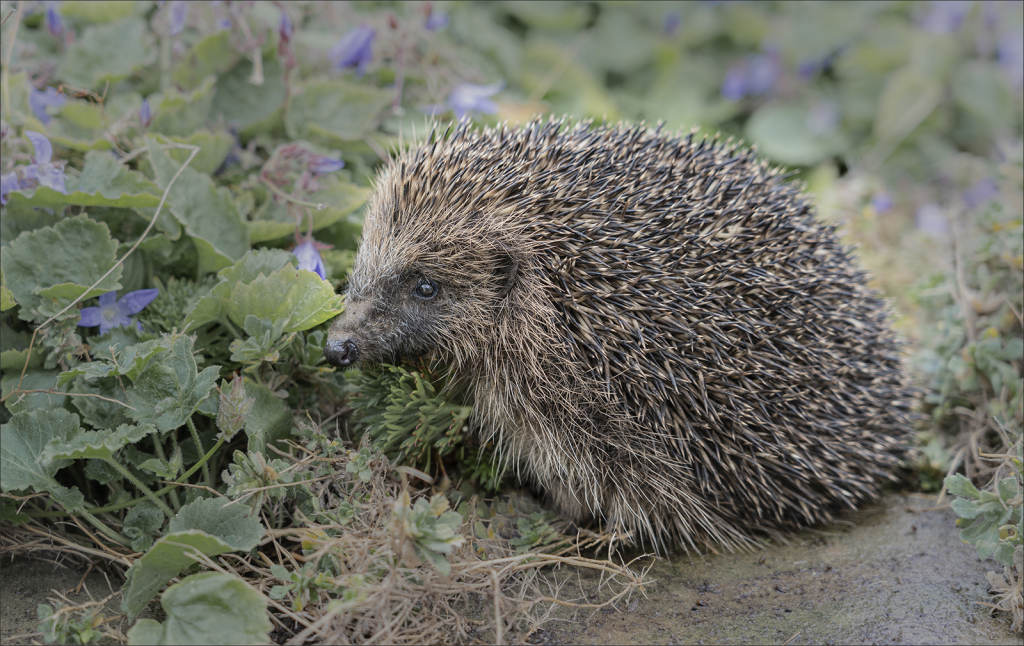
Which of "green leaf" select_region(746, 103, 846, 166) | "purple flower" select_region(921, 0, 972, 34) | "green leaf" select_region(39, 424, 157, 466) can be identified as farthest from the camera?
"purple flower" select_region(921, 0, 972, 34)

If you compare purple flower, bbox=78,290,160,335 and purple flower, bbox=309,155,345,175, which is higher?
purple flower, bbox=309,155,345,175

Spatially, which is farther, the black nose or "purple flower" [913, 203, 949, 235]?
"purple flower" [913, 203, 949, 235]

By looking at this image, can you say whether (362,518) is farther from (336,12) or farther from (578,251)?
(336,12)

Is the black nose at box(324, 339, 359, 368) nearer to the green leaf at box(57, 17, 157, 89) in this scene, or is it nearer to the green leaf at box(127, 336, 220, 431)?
the green leaf at box(127, 336, 220, 431)

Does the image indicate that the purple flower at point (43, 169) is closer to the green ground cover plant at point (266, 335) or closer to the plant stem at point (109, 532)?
the green ground cover plant at point (266, 335)

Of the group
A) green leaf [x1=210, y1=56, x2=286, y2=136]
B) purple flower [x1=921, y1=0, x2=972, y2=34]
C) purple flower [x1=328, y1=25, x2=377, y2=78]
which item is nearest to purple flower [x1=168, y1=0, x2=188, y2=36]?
green leaf [x1=210, y1=56, x2=286, y2=136]

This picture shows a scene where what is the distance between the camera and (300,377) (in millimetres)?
3463

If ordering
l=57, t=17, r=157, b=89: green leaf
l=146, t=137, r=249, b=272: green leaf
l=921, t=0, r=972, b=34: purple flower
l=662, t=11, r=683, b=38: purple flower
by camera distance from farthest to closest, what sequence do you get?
l=921, t=0, r=972, b=34: purple flower → l=662, t=11, r=683, b=38: purple flower → l=57, t=17, r=157, b=89: green leaf → l=146, t=137, r=249, b=272: green leaf

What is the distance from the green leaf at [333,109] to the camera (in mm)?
4289

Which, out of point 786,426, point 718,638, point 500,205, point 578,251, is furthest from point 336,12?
point 718,638

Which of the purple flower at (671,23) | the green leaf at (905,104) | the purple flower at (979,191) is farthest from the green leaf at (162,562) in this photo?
the green leaf at (905,104)

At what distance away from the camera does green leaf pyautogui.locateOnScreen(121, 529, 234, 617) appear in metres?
2.34

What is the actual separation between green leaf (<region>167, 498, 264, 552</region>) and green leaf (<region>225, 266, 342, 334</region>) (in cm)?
72

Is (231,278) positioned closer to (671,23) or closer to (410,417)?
(410,417)
